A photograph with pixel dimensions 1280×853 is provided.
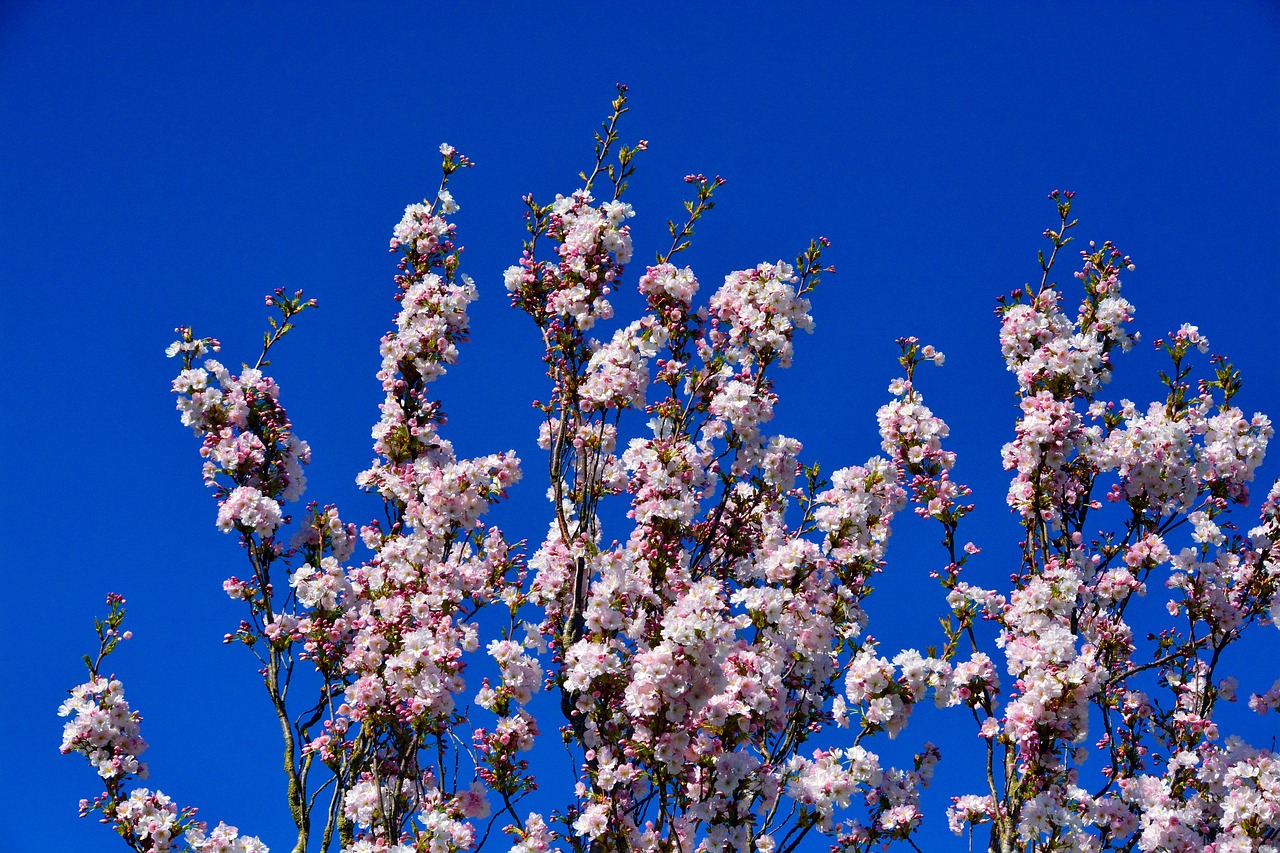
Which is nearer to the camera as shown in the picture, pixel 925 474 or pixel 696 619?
pixel 696 619

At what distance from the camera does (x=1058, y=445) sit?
7.71 m

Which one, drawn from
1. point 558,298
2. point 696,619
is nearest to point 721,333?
point 558,298

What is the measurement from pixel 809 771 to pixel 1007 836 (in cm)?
149

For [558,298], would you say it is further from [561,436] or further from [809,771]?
[809,771]

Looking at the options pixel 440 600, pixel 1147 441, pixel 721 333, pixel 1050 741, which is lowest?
pixel 1050 741

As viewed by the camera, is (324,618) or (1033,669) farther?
(324,618)

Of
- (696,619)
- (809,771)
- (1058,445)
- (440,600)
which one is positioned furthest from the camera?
(1058,445)

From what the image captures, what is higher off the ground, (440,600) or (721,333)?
(721,333)

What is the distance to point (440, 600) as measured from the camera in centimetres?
714

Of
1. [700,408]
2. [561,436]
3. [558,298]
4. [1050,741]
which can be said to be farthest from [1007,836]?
[558,298]

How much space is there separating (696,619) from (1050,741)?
9.30 feet

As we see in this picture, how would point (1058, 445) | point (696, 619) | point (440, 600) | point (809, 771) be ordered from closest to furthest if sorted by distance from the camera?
point (696, 619), point (809, 771), point (440, 600), point (1058, 445)

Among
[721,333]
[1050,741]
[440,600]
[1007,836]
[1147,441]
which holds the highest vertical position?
[721,333]

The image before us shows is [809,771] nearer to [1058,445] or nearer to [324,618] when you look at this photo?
[1058,445]
